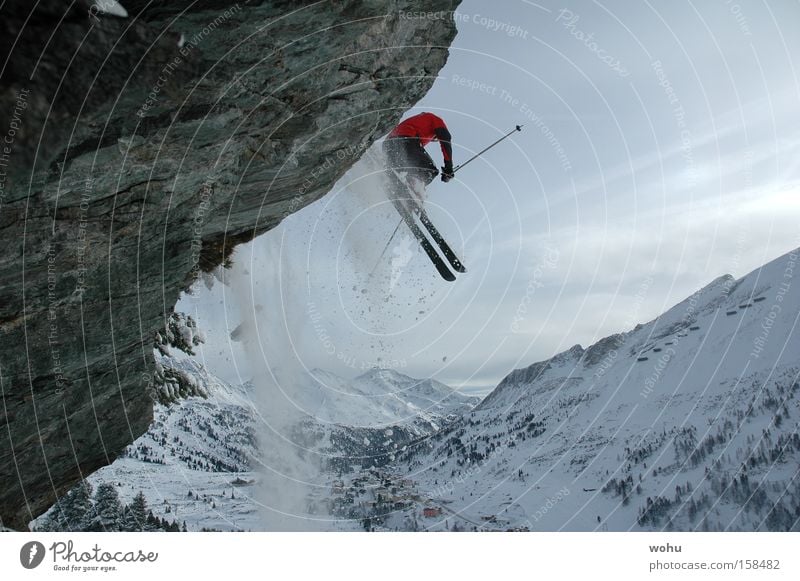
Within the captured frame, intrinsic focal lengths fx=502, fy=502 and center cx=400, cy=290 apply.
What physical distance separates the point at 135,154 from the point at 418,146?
1219 centimetres

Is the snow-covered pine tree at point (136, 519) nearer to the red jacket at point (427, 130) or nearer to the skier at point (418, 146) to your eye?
the skier at point (418, 146)

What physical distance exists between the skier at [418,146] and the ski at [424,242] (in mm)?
1176

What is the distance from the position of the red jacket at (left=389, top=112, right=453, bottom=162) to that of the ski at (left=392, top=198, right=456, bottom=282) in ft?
11.3

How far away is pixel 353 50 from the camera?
527 inches

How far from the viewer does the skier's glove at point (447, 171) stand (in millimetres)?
20000

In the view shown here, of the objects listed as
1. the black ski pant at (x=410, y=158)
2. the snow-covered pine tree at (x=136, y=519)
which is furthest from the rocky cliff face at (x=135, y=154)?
the snow-covered pine tree at (x=136, y=519)

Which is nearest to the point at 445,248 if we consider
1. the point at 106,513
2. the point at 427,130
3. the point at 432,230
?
the point at 432,230

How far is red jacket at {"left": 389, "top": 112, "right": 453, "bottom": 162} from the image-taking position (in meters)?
19.4

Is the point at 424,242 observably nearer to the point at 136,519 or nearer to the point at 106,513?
the point at 106,513

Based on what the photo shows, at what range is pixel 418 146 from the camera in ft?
70.2

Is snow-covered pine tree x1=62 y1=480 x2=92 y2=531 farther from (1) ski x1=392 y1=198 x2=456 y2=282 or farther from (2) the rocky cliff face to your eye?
(1) ski x1=392 y1=198 x2=456 y2=282

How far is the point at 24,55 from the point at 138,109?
2208 millimetres

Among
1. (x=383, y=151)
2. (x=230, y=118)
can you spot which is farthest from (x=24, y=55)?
(x=383, y=151)
